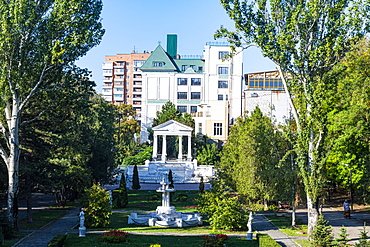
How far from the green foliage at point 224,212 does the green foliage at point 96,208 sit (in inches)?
216

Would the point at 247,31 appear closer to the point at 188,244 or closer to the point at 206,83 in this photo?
the point at 188,244

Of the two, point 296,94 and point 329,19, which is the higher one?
point 329,19

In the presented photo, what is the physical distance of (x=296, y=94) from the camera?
23797mm

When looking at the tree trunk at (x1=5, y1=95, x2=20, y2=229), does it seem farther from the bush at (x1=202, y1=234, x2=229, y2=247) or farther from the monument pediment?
the monument pediment

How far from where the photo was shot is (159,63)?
81625 mm

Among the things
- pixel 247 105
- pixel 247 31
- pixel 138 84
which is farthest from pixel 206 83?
pixel 247 31

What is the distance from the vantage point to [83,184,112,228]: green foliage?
985 inches

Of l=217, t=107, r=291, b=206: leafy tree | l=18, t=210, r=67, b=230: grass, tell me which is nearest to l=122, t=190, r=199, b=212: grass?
l=217, t=107, r=291, b=206: leafy tree

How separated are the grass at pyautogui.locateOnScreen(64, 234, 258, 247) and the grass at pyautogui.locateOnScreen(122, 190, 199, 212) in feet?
34.9

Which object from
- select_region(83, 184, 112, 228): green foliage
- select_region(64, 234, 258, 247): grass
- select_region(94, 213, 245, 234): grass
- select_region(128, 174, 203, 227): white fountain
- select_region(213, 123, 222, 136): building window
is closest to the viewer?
select_region(64, 234, 258, 247): grass

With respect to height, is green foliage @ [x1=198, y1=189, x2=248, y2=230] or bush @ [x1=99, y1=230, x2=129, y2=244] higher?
green foliage @ [x1=198, y1=189, x2=248, y2=230]

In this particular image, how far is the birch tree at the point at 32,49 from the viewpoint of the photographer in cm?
2283

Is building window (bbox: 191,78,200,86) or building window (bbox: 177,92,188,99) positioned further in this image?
building window (bbox: 177,92,188,99)

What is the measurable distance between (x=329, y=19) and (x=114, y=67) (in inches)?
3844
